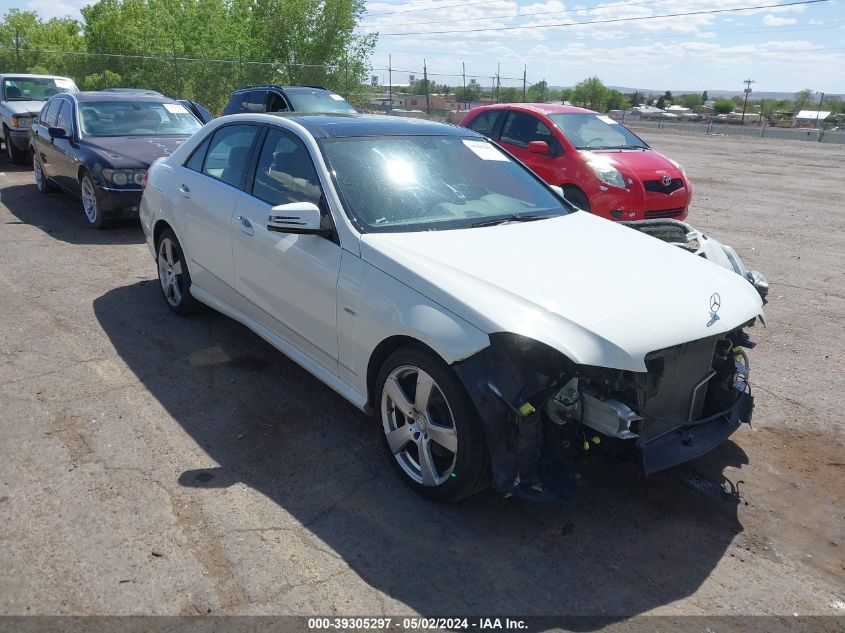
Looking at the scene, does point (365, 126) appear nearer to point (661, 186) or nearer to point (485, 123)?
point (661, 186)

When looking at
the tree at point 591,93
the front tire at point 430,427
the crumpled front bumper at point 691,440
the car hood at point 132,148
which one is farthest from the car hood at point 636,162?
the tree at point 591,93

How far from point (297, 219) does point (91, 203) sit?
6385mm

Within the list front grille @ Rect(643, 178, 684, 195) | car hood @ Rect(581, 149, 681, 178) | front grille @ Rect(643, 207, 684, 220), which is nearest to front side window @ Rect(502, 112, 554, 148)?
car hood @ Rect(581, 149, 681, 178)

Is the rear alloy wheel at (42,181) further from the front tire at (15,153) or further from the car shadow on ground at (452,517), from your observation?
the car shadow on ground at (452,517)

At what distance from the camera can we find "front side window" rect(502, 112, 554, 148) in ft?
33.2

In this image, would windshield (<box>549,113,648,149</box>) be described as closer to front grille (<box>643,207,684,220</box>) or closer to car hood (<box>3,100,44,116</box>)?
front grille (<box>643,207,684,220</box>)

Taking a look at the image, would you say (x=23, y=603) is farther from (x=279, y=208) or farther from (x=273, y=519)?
(x=279, y=208)

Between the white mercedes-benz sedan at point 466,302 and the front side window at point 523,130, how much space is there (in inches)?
209

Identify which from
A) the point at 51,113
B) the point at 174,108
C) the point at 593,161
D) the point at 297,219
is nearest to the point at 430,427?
the point at 297,219

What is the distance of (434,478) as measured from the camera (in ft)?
11.3

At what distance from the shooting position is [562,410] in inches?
125

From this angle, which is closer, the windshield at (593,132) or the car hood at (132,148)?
the car hood at (132,148)

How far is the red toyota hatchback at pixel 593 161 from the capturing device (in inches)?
361

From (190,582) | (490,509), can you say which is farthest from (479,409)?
(190,582)
